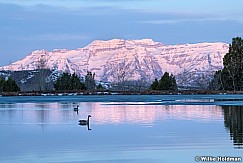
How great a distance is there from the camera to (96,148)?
27.5 meters

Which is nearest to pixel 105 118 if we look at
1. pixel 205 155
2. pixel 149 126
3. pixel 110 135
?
pixel 149 126

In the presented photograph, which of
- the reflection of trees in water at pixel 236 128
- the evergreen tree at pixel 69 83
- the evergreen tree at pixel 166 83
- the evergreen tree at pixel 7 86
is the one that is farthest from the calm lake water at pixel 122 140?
the evergreen tree at pixel 69 83

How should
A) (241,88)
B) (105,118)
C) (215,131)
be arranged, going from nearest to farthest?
(215,131), (105,118), (241,88)

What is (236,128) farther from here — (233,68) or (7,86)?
(7,86)

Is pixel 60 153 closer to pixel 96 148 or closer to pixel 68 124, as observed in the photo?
pixel 96 148

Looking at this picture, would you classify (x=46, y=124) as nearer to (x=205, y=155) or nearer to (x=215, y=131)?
(x=215, y=131)

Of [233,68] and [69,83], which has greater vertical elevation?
[233,68]

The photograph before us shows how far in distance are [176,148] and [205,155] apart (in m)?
2.48

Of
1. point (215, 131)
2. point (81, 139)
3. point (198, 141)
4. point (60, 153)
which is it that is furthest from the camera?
point (215, 131)

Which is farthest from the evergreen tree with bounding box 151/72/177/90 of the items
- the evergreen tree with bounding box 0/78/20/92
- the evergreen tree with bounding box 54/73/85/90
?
the evergreen tree with bounding box 0/78/20/92

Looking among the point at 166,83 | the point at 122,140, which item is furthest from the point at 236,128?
the point at 166,83

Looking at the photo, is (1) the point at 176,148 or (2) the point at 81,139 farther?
(2) the point at 81,139

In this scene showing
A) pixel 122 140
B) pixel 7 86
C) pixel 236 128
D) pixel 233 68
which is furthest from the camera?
pixel 7 86

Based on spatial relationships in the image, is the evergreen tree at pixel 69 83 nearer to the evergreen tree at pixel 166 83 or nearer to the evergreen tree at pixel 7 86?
the evergreen tree at pixel 7 86
